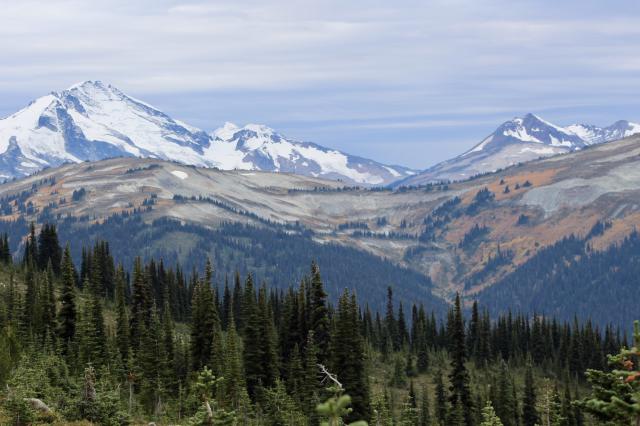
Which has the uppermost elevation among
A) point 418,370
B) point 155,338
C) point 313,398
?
point 155,338

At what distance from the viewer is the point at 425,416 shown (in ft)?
395

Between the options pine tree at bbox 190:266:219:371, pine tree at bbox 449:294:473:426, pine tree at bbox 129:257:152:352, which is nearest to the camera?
pine tree at bbox 449:294:473:426

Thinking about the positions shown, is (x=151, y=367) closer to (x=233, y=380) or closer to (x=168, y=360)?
(x=168, y=360)

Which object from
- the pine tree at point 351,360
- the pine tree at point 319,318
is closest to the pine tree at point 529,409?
the pine tree at point 319,318

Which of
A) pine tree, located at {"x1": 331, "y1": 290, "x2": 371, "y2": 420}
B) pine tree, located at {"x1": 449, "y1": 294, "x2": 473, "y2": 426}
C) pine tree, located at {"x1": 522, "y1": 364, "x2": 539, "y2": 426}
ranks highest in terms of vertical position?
pine tree, located at {"x1": 331, "y1": 290, "x2": 371, "y2": 420}

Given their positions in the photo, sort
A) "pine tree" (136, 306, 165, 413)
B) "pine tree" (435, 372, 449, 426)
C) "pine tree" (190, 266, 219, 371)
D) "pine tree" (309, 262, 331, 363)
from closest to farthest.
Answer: "pine tree" (136, 306, 165, 413), "pine tree" (309, 262, 331, 363), "pine tree" (190, 266, 219, 371), "pine tree" (435, 372, 449, 426)

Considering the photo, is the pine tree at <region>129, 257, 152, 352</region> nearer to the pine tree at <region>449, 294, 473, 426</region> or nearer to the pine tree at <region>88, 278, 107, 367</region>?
the pine tree at <region>88, 278, 107, 367</region>

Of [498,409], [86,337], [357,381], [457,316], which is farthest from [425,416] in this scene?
[86,337]

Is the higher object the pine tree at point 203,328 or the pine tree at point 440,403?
the pine tree at point 203,328

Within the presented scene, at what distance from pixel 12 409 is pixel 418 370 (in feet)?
454

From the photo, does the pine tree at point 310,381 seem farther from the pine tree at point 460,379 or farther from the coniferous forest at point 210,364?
the pine tree at point 460,379

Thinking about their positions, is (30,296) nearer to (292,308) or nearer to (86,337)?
(86,337)

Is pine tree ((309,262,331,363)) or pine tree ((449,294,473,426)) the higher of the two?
pine tree ((309,262,331,363))

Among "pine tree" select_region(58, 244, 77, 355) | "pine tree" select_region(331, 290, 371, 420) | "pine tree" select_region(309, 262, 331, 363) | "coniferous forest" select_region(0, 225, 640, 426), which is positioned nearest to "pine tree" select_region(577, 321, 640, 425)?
"coniferous forest" select_region(0, 225, 640, 426)
